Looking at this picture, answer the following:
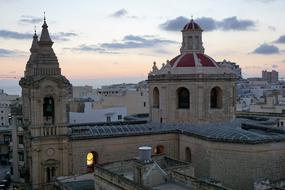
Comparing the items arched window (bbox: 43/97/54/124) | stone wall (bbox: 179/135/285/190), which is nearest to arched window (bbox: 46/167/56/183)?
arched window (bbox: 43/97/54/124)

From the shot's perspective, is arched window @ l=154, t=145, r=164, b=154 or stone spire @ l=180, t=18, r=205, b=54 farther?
stone spire @ l=180, t=18, r=205, b=54

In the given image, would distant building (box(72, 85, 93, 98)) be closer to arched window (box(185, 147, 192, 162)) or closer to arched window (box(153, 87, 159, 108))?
arched window (box(153, 87, 159, 108))

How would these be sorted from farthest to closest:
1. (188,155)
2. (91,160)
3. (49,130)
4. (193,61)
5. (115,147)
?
(193,61), (91,160), (188,155), (115,147), (49,130)

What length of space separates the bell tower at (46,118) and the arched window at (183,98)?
10.8 m

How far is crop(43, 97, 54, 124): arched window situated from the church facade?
8 cm

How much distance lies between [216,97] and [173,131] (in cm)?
545

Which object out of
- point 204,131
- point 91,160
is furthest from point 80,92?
point 204,131

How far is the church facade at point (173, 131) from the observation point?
3081cm

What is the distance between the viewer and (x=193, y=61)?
129 feet

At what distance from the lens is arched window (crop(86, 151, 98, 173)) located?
35519 mm

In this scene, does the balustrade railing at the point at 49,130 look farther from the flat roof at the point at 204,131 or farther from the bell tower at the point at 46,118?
the flat roof at the point at 204,131

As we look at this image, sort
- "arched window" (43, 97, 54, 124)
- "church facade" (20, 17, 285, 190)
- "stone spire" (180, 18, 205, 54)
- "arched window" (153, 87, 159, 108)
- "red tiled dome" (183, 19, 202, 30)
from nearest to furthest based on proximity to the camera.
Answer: "church facade" (20, 17, 285, 190) → "arched window" (43, 97, 54, 124) → "stone spire" (180, 18, 205, 54) → "arched window" (153, 87, 159, 108) → "red tiled dome" (183, 19, 202, 30)

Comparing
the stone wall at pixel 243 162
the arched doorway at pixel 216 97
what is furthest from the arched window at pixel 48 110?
the arched doorway at pixel 216 97

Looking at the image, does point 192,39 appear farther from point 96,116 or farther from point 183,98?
point 96,116
